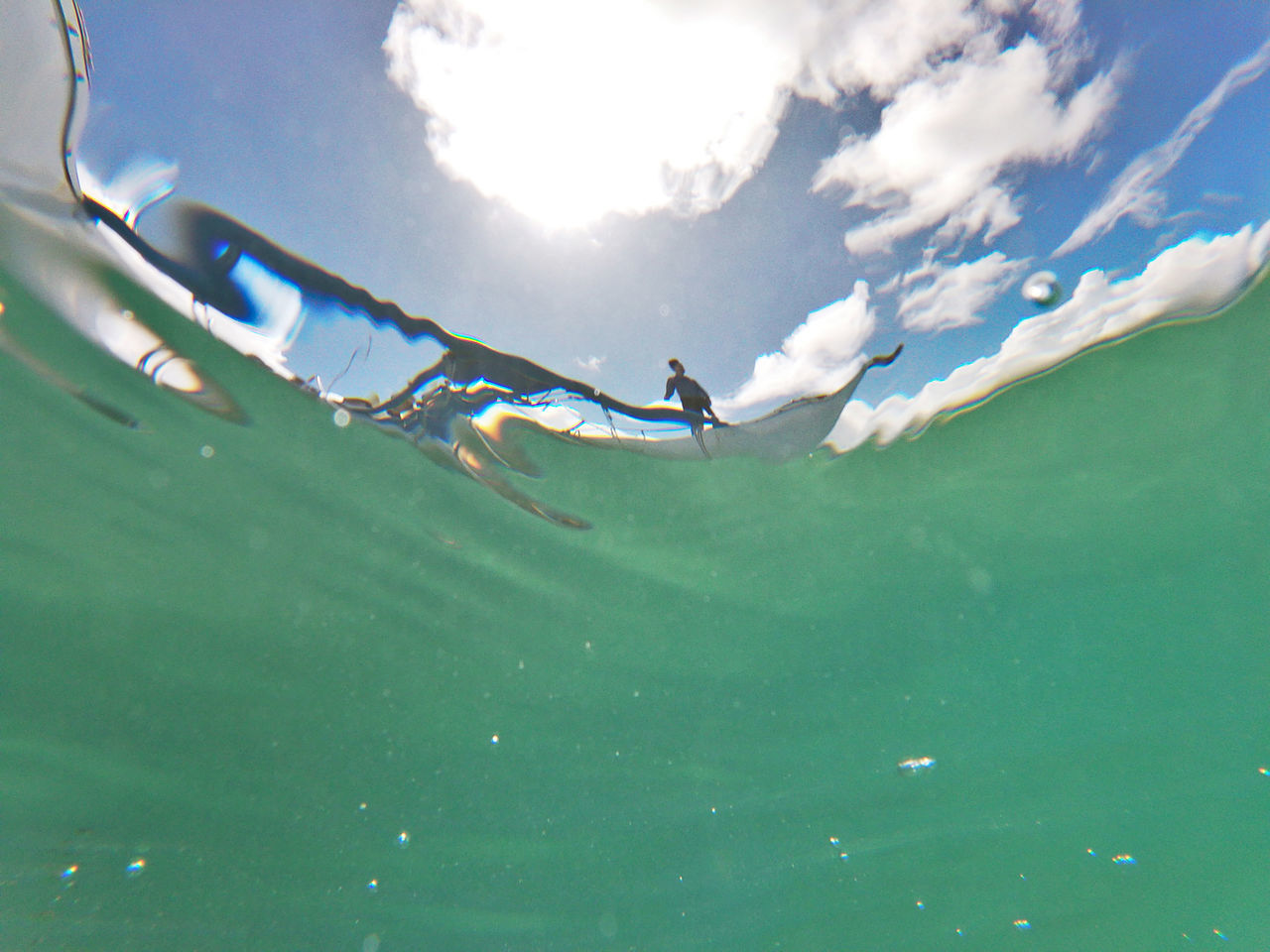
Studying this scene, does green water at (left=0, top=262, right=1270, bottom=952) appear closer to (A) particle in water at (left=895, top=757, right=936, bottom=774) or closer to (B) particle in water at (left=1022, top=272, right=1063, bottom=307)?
(A) particle in water at (left=895, top=757, right=936, bottom=774)

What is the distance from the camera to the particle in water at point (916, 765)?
2006cm

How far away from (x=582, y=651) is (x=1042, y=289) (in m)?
11.1

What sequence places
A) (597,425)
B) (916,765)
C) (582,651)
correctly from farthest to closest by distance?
(916,765) < (582,651) < (597,425)

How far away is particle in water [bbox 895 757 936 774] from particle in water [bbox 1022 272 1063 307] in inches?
682

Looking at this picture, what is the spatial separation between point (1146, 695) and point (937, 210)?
19.7 metres

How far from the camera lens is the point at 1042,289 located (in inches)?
298

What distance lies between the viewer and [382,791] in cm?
1750

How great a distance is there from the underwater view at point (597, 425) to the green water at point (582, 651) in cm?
12

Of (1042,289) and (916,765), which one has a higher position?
(1042,289)

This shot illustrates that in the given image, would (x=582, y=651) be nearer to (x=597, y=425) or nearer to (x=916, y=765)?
(x=597, y=425)

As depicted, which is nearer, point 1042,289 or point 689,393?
point 1042,289

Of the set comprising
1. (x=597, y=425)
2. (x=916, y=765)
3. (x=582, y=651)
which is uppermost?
(x=582, y=651)

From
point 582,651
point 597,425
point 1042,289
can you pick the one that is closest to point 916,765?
point 582,651

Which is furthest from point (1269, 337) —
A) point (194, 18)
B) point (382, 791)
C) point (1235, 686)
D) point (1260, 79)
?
point (382, 791)
